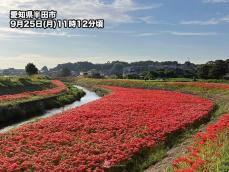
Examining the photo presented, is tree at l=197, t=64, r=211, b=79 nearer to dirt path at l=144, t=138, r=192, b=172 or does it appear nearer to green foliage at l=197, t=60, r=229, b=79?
green foliage at l=197, t=60, r=229, b=79

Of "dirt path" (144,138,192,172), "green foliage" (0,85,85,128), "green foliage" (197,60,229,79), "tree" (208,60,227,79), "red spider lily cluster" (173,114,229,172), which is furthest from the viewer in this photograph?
"green foliage" (197,60,229,79)

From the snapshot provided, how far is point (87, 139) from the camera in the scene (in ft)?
70.5

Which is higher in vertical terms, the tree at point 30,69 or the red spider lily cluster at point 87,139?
the tree at point 30,69

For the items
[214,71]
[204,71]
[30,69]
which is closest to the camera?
[214,71]

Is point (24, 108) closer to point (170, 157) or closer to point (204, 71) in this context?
point (170, 157)

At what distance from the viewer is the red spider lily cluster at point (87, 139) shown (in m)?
17.0

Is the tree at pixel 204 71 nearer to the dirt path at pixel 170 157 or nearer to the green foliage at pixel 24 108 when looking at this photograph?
the green foliage at pixel 24 108

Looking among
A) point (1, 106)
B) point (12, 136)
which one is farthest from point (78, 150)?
point (1, 106)

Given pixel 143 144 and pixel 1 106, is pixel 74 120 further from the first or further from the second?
pixel 1 106

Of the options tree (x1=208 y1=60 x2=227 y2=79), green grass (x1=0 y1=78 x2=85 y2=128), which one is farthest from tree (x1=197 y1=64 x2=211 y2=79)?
green grass (x1=0 y1=78 x2=85 y2=128)

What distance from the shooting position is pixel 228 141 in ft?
56.6

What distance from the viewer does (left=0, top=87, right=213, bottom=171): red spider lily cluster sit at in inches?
668

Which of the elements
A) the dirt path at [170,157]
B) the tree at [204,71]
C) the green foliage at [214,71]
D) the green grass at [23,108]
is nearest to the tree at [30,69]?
the tree at [204,71]

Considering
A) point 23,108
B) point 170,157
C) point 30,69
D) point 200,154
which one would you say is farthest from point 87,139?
point 30,69
